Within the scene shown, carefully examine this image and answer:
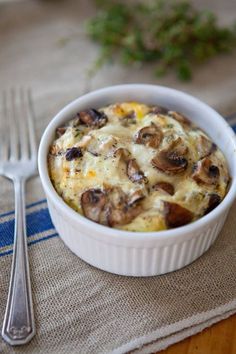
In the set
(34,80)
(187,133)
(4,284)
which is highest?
(187,133)

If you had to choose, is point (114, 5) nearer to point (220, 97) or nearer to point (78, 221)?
point (220, 97)

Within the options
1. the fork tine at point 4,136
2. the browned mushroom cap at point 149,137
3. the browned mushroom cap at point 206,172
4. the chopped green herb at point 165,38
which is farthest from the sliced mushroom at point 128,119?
the chopped green herb at point 165,38

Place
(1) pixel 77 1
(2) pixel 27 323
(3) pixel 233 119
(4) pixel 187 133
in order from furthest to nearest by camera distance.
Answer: (1) pixel 77 1 < (3) pixel 233 119 < (4) pixel 187 133 < (2) pixel 27 323

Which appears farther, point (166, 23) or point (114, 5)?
point (114, 5)

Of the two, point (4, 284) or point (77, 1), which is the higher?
point (77, 1)

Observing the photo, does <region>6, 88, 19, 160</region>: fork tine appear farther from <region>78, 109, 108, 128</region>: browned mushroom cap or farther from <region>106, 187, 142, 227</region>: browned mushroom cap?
<region>106, 187, 142, 227</region>: browned mushroom cap

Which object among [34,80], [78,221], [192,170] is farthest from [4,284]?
[34,80]

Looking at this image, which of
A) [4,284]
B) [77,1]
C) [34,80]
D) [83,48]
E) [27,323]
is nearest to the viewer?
[27,323]

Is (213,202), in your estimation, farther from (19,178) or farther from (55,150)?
(19,178)
